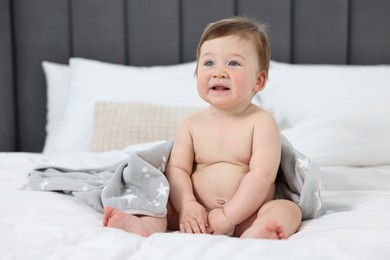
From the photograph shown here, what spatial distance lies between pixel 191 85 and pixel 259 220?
1265 mm

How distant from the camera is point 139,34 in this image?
2.58 metres

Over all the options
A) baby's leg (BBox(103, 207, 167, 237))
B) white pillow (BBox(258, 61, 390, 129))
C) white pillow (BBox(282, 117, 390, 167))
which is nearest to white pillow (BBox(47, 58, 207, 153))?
white pillow (BBox(258, 61, 390, 129))

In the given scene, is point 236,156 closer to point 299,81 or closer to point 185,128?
point 185,128

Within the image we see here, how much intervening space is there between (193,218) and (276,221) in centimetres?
17

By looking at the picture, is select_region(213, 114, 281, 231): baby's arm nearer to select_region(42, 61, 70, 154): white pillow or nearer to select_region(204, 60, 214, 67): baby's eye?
select_region(204, 60, 214, 67): baby's eye

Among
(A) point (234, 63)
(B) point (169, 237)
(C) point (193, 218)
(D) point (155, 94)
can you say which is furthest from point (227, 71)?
(D) point (155, 94)

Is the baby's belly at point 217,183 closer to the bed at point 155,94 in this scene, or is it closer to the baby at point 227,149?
the baby at point 227,149

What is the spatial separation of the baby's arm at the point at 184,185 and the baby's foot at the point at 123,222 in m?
0.10

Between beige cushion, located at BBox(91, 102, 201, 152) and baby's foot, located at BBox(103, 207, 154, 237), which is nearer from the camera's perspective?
baby's foot, located at BBox(103, 207, 154, 237)

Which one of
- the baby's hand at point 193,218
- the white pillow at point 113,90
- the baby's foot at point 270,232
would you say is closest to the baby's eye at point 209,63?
the baby's hand at point 193,218

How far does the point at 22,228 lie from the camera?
100 cm

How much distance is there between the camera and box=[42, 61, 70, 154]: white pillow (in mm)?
2463

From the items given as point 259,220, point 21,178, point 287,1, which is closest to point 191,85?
point 287,1

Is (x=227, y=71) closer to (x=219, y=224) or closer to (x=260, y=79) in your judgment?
(x=260, y=79)
